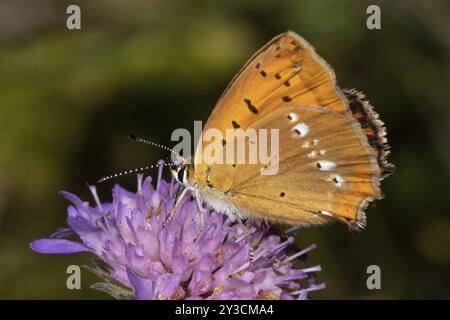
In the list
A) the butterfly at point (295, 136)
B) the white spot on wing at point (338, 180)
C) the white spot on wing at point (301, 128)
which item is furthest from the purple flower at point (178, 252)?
the white spot on wing at point (301, 128)

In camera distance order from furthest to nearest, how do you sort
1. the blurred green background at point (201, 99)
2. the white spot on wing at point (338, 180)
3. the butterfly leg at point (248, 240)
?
the blurred green background at point (201, 99)
the white spot on wing at point (338, 180)
the butterfly leg at point (248, 240)

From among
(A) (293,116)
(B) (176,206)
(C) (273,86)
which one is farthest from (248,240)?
(C) (273,86)

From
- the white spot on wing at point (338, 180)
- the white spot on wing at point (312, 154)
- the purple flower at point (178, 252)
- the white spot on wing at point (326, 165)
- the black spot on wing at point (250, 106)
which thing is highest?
the black spot on wing at point (250, 106)

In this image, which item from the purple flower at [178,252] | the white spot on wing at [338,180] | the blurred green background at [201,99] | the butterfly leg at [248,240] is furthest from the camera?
the blurred green background at [201,99]

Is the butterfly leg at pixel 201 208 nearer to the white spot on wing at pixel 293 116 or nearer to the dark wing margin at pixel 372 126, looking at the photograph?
the white spot on wing at pixel 293 116

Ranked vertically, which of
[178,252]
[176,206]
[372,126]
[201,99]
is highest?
[201,99]

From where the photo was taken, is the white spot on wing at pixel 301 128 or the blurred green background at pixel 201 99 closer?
the white spot on wing at pixel 301 128

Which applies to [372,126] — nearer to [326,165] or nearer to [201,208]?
[326,165]

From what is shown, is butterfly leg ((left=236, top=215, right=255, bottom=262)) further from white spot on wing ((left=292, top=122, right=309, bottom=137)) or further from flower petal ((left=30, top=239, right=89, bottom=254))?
flower petal ((left=30, top=239, right=89, bottom=254))
